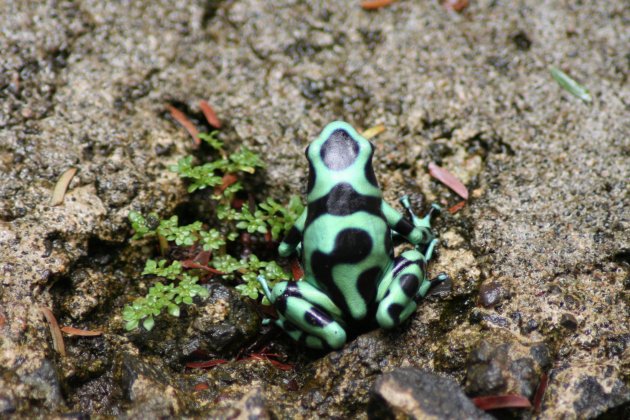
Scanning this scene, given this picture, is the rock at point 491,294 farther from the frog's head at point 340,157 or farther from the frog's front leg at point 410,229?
the frog's head at point 340,157

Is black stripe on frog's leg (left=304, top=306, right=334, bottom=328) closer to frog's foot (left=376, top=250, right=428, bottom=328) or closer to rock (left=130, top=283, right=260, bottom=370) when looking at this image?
frog's foot (left=376, top=250, right=428, bottom=328)

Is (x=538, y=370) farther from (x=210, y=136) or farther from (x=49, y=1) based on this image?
(x=49, y=1)

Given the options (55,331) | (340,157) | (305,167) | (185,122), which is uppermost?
(340,157)

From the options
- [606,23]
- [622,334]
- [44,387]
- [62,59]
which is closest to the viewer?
[44,387]

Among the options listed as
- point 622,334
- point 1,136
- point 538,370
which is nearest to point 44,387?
point 1,136

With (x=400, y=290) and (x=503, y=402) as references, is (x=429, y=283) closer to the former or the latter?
(x=400, y=290)

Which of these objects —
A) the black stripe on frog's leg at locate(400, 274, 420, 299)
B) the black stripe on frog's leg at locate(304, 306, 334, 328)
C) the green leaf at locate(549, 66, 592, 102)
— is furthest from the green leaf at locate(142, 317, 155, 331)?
the green leaf at locate(549, 66, 592, 102)

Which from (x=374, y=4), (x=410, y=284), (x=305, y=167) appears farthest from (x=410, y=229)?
(x=374, y=4)
